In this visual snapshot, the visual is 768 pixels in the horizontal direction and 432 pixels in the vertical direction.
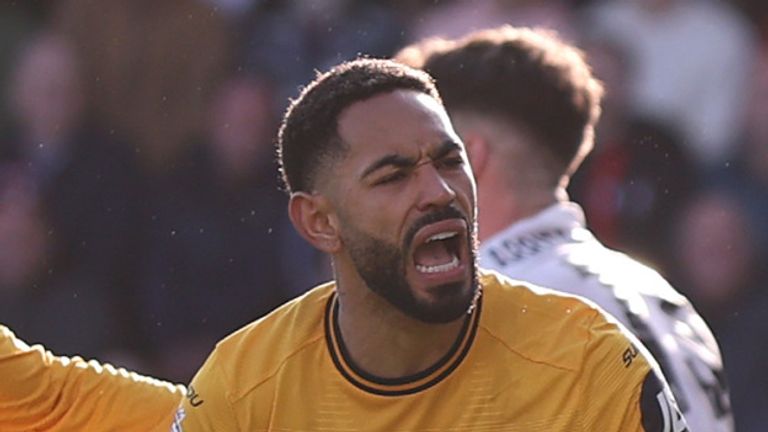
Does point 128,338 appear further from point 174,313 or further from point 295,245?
point 295,245

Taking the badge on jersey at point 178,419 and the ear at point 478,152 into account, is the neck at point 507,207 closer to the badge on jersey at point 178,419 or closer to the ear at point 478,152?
the ear at point 478,152

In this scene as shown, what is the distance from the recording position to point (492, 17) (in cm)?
924

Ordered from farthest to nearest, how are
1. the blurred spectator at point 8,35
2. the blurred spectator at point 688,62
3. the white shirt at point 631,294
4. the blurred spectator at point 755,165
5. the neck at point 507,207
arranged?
1. the blurred spectator at point 8,35
2. the blurred spectator at point 688,62
3. the blurred spectator at point 755,165
4. the neck at point 507,207
5. the white shirt at point 631,294

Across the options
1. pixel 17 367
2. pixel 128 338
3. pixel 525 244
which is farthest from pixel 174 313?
pixel 17 367

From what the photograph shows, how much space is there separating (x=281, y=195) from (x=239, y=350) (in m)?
4.30

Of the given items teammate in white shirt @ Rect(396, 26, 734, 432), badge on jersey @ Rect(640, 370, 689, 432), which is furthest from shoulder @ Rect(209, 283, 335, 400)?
teammate in white shirt @ Rect(396, 26, 734, 432)

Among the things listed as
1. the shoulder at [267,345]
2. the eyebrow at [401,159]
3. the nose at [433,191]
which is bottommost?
the shoulder at [267,345]

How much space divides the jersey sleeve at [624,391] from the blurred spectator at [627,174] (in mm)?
4375

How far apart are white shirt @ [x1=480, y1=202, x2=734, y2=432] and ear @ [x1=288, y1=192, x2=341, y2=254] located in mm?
946

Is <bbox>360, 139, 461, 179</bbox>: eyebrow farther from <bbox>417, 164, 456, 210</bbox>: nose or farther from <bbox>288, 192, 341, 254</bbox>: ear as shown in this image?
<bbox>288, 192, 341, 254</bbox>: ear

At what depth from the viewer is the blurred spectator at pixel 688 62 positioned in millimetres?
9086

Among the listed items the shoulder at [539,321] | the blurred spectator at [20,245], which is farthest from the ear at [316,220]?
the blurred spectator at [20,245]

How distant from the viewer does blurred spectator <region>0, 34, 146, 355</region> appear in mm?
8688

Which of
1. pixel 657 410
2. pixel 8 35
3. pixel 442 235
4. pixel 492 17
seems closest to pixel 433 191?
pixel 442 235
